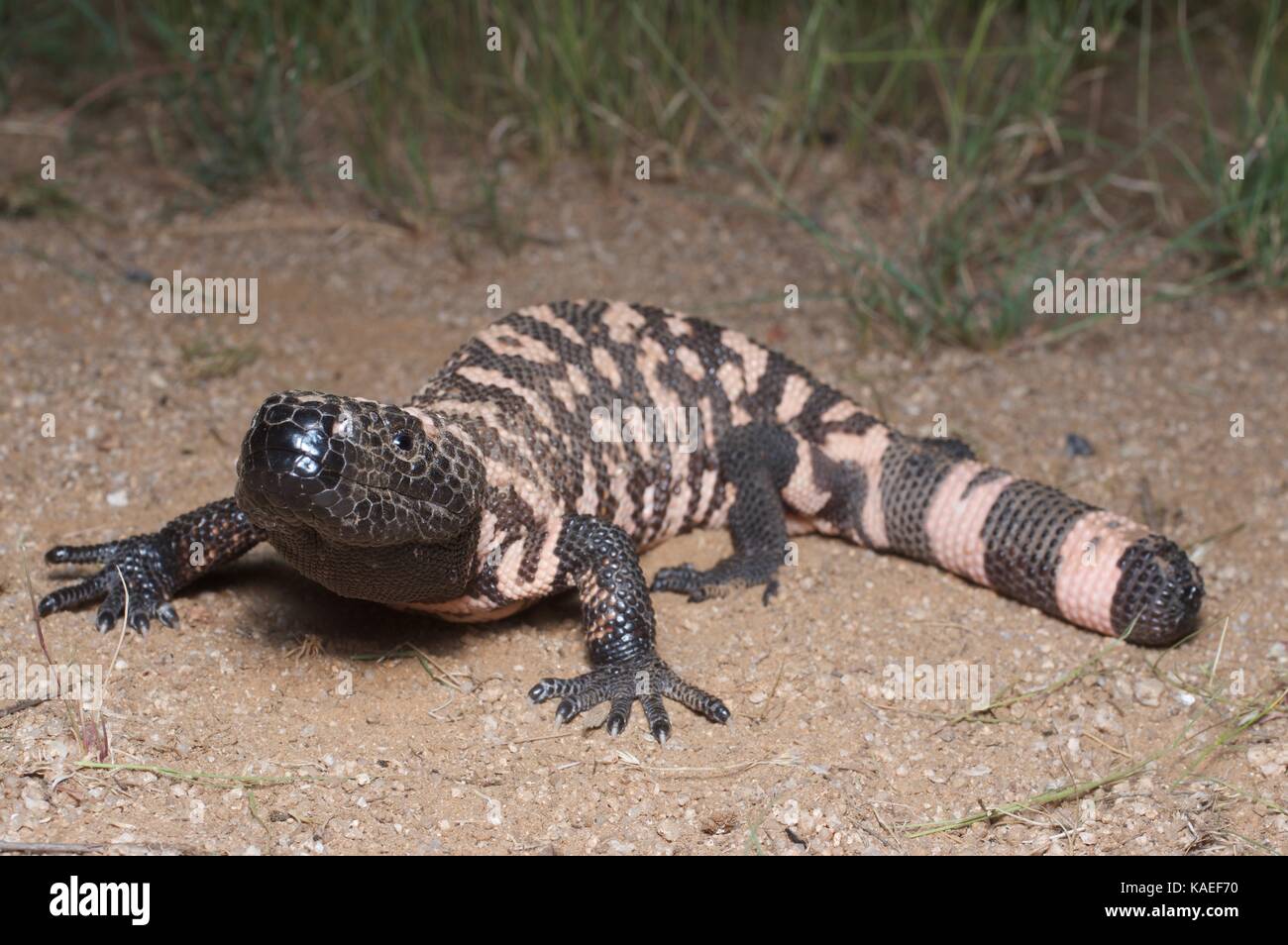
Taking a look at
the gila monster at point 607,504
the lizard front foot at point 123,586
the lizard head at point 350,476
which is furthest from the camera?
the lizard front foot at point 123,586

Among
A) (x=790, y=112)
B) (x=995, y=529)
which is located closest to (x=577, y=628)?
(x=995, y=529)

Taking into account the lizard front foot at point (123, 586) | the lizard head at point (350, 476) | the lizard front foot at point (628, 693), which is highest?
the lizard head at point (350, 476)

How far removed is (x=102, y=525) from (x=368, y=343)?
118cm

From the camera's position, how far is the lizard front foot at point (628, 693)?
2.87 meters

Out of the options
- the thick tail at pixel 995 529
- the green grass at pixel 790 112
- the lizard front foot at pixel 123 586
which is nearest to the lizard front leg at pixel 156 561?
the lizard front foot at pixel 123 586

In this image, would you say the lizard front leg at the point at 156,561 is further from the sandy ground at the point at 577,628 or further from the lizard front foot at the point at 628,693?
the lizard front foot at the point at 628,693

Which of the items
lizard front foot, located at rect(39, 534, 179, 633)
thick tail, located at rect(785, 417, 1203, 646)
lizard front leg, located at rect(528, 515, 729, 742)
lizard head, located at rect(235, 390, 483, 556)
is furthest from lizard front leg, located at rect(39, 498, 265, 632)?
thick tail, located at rect(785, 417, 1203, 646)

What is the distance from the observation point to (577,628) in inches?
131

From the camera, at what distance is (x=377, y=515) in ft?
8.21

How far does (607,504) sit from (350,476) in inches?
44.2

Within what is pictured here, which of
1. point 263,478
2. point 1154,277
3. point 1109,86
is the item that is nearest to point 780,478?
point 263,478

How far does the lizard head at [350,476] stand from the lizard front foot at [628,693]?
0.47 m

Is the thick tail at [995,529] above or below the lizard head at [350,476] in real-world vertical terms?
below

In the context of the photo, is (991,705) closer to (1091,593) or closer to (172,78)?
(1091,593)
